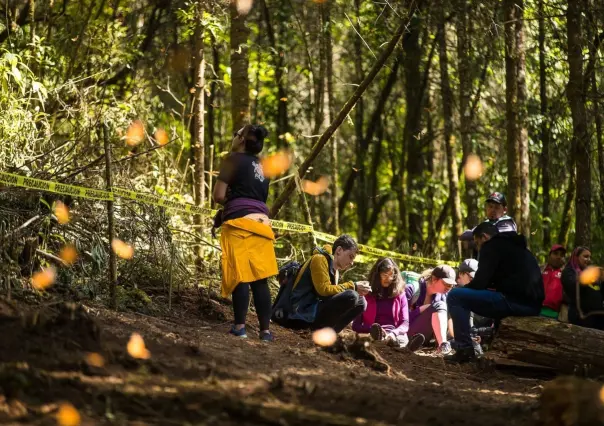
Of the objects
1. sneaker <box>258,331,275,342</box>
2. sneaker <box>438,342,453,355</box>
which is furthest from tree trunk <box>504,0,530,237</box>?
sneaker <box>258,331,275,342</box>

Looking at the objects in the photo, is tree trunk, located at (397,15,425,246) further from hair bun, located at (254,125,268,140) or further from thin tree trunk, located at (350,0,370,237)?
hair bun, located at (254,125,268,140)

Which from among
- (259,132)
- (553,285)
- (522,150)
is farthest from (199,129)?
(553,285)

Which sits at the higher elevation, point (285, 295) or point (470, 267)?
point (470, 267)

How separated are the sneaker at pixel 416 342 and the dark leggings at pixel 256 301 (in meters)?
2.25

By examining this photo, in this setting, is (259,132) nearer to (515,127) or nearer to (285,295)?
(285,295)

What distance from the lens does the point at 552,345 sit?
8.89 metres

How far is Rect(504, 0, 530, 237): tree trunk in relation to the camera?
13656 millimetres

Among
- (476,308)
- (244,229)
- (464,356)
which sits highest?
(244,229)

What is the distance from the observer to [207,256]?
1242 centimetres

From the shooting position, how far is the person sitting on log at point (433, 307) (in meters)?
11.2

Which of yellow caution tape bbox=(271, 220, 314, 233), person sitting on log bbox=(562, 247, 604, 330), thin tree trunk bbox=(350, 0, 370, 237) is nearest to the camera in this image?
person sitting on log bbox=(562, 247, 604, 330)

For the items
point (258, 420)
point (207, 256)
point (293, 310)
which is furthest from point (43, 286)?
point (258, 420)

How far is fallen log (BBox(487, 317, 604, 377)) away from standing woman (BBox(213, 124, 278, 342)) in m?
2.23

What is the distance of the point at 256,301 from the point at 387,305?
2552mm
